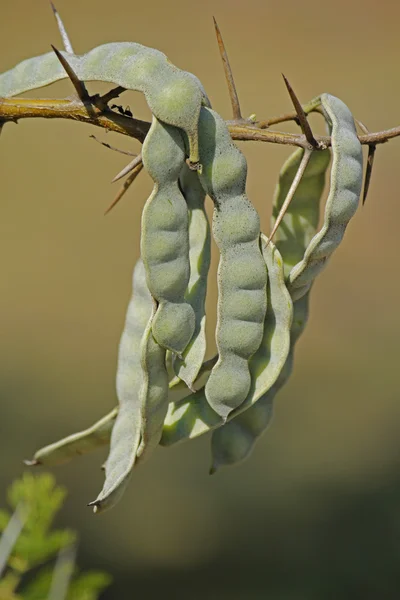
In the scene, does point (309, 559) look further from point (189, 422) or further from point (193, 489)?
point (189, 422)

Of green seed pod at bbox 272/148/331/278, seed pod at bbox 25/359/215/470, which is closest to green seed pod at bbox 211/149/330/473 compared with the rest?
green seed pod at bbox 272/148/331/278

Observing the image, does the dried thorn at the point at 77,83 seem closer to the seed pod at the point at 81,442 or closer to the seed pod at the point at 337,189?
the seed pod at the point at 337,189

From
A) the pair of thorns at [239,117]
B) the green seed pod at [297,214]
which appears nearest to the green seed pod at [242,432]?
the green seed pod at [297,214]

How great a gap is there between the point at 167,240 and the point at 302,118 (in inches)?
9.3

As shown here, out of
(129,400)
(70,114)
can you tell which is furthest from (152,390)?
(70,114)

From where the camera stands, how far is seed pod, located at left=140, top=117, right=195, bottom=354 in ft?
3.53

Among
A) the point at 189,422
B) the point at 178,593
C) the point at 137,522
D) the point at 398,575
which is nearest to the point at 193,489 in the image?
the point at 137,522

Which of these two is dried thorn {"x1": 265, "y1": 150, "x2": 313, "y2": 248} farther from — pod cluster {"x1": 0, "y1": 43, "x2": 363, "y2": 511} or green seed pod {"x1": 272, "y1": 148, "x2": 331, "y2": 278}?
green seed pod {"x1": 272, "y1": 148, "x2": 331, "y2": 278}

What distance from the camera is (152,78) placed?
3.52 ft

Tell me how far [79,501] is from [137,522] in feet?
0.93

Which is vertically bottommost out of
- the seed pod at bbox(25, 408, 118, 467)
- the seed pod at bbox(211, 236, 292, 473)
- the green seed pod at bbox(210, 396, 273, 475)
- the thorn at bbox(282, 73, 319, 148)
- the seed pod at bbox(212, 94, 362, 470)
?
the seed pod at bbox(25, 408, 118, 467)

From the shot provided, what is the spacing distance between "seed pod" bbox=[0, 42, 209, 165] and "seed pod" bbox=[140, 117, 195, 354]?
0.08 ft

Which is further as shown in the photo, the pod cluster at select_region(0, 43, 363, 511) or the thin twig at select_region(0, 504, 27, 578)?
the thin twig at select_region(0, 504, 27, 578)

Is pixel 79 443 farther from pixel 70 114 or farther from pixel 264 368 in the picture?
pixel 70 114
